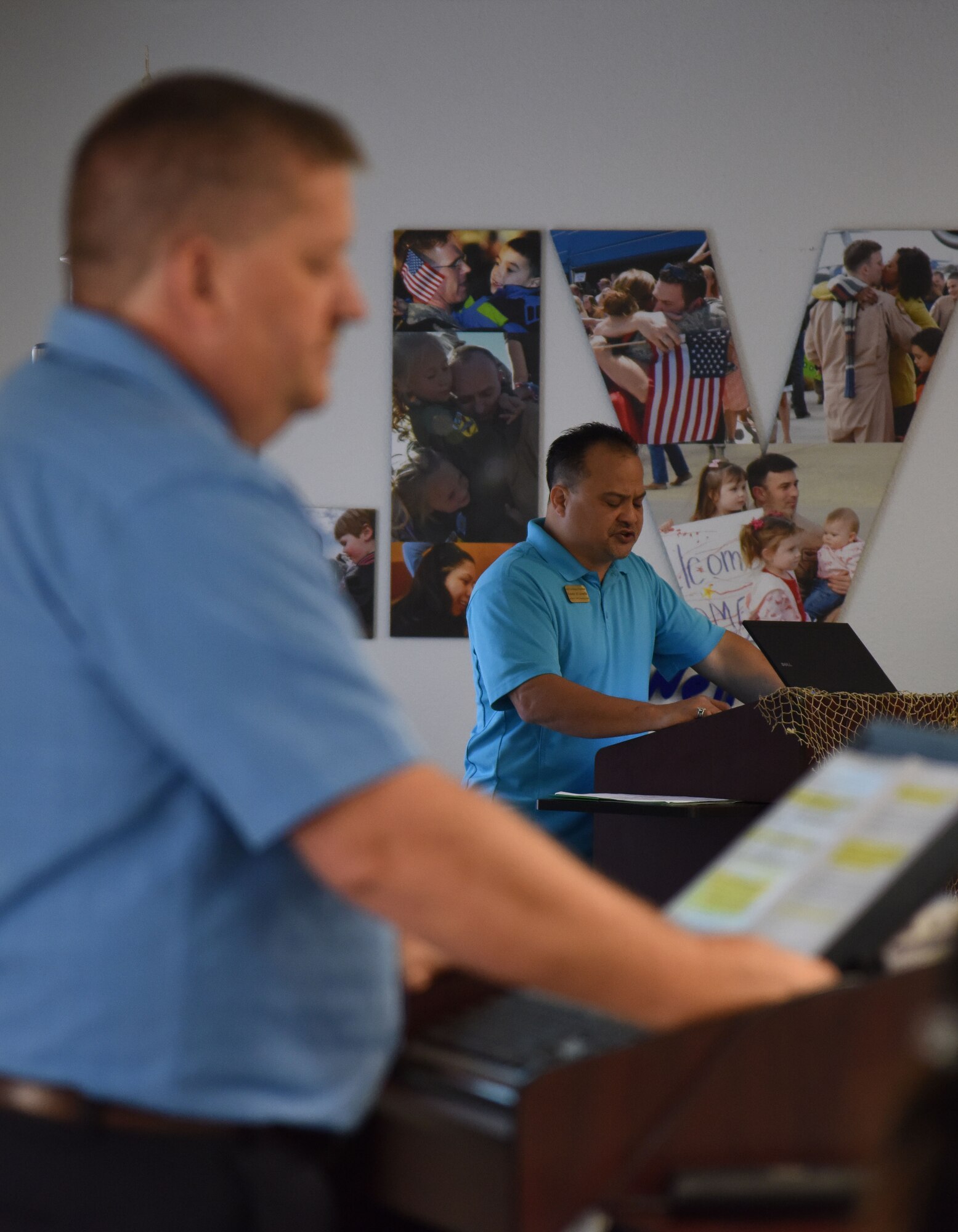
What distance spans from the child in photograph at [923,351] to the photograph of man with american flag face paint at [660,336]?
593mm

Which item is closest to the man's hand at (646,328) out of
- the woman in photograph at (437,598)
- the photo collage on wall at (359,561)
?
the woman in photograph at (437,598)

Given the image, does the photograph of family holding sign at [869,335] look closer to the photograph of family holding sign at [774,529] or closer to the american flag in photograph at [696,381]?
the photograph of family holding sign at [774,529]

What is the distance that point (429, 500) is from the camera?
14.3 ft

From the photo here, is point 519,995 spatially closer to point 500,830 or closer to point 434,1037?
point 434,1037

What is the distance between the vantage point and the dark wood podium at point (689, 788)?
2486 millimetres

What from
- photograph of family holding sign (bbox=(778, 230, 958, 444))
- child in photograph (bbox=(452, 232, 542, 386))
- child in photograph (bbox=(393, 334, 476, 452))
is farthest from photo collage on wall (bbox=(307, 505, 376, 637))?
photograph of family holding sign (bbox=(778, 230, 958, 444))

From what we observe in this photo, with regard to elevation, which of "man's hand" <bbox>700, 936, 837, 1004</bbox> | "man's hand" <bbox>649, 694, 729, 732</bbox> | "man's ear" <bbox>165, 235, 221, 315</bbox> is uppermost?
"man's ear" <bbox>165, 235, 221, 315</bbox>

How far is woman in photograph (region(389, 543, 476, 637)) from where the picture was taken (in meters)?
4.34

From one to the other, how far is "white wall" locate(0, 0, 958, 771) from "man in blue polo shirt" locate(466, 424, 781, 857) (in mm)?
862

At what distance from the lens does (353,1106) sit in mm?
853

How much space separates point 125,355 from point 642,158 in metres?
3.83

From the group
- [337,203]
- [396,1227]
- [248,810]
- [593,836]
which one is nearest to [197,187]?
[337,203]

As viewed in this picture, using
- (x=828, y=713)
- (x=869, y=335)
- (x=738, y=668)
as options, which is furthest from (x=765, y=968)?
(x=869, y=335)

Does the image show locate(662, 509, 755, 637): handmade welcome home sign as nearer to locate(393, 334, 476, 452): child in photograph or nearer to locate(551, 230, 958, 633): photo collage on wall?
locate(551, 230, 958, 633): photo collage on wall
